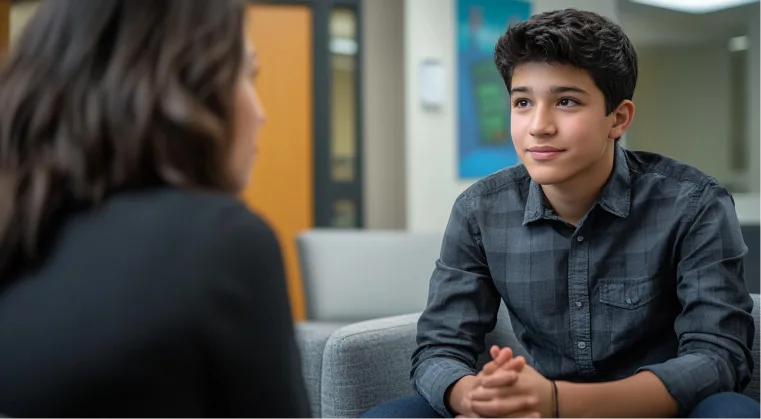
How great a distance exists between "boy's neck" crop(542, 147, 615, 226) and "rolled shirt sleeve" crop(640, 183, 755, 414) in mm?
139

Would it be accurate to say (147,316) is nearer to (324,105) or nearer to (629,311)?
(629,311)

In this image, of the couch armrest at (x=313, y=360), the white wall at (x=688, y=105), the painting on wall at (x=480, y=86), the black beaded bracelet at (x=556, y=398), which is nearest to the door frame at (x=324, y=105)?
the painting on wall at (x=480, y=86)

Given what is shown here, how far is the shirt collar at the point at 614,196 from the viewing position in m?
1.21

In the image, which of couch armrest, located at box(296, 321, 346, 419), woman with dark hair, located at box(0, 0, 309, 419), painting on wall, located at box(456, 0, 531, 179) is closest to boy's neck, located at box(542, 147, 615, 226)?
couch armrest, located at box(296, 321, 346, 419)

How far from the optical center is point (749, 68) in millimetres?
2959

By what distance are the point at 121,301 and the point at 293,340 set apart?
142 mm

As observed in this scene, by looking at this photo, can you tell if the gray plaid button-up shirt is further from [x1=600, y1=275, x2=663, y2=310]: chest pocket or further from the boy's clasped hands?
the boy's clasped hands

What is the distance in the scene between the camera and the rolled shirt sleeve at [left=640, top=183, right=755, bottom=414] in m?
1.05

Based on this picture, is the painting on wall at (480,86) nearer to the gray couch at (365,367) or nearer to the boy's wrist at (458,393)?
the gray couch at (365,367)

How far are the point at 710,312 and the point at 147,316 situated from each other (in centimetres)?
81

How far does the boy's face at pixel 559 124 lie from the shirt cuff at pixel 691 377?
30 centimetres

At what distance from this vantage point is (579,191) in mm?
1239

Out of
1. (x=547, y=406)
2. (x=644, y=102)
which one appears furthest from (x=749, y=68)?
(x=547, y=406)

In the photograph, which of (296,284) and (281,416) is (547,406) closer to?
(281,416)
